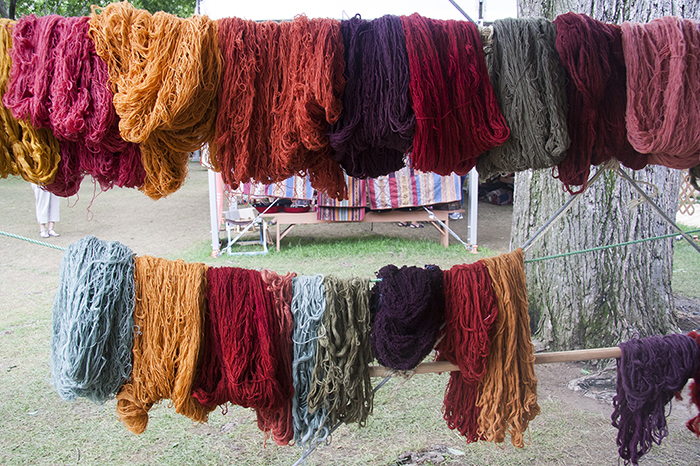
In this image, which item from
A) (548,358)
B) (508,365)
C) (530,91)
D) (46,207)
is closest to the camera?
(530,91)

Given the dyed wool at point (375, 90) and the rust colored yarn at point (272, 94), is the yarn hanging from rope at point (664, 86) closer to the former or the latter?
the dyed wool at point (375, 90)

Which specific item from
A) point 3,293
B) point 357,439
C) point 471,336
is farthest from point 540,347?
point 3,293

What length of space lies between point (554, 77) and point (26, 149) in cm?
135

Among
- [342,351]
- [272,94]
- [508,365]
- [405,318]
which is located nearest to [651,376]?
[508,365]

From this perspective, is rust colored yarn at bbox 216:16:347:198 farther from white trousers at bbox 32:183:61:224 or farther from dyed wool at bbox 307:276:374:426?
white trousers at bbox 32:183:61:224

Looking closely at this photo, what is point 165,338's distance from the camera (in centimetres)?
140

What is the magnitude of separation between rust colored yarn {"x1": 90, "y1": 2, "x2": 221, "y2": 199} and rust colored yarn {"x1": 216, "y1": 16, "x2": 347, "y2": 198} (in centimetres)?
6

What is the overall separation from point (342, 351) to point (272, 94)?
75 centimetres

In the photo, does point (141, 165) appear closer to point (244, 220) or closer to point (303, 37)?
point (303, 37)

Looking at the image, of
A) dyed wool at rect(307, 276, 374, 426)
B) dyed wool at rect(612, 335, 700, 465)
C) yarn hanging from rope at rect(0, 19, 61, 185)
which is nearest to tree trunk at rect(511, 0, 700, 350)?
dyed wool at rect(612, 335, 700, 465)

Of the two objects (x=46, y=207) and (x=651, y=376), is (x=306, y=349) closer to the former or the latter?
(x=651, y=376)

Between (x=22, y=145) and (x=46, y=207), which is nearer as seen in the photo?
(x=22, y=145)

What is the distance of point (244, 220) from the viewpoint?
239 inches

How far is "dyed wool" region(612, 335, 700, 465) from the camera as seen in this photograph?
1.58 metres
